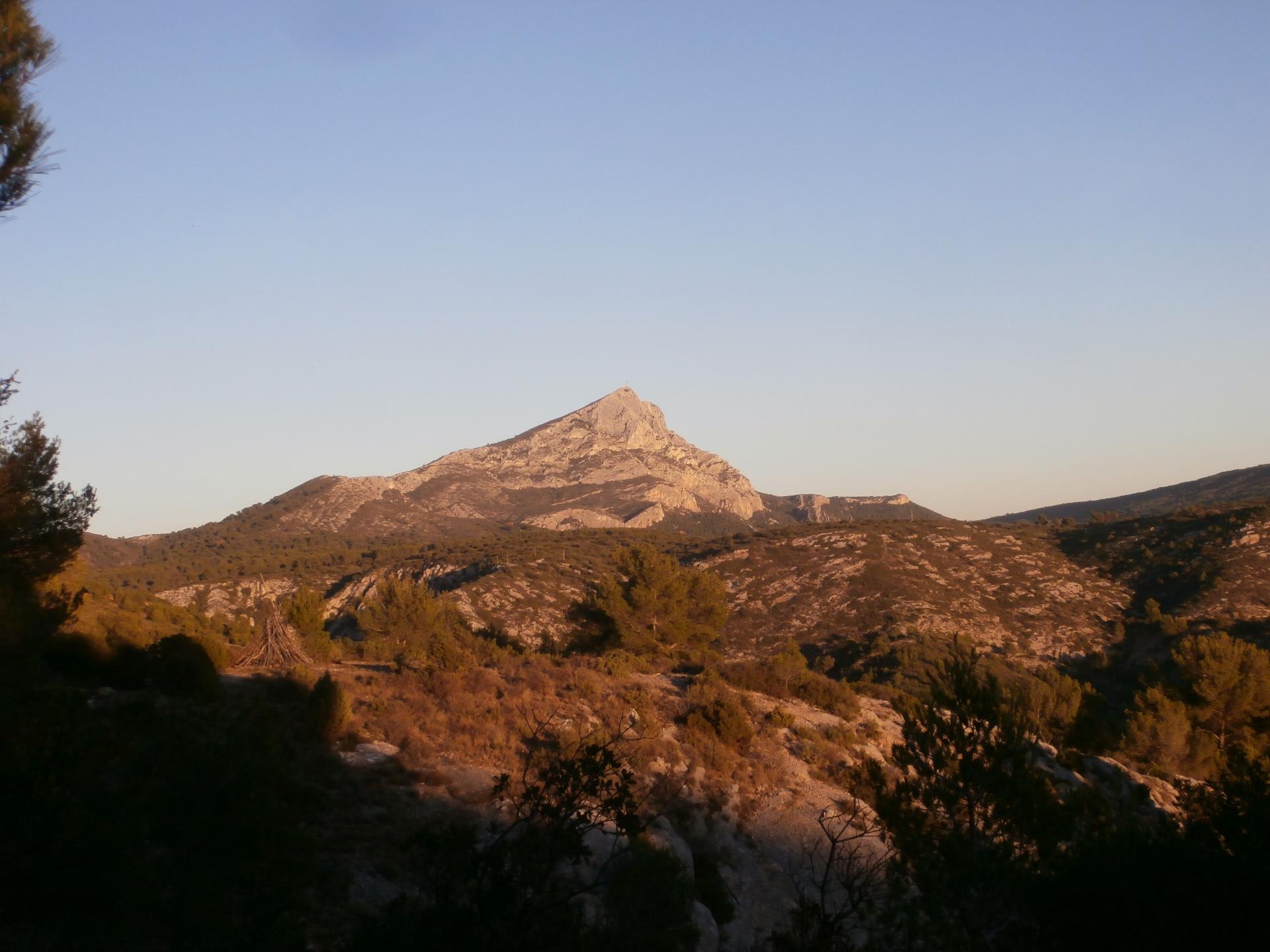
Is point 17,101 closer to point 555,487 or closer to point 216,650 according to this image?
point 216,650

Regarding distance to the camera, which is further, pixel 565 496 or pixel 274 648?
pixel 565 496

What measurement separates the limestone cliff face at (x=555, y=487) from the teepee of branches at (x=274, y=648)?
4216 inches

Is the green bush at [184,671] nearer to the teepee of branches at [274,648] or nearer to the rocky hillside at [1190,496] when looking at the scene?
the teepee of branches at [274,648]

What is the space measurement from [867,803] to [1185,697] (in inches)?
766

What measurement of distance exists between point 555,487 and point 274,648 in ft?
447

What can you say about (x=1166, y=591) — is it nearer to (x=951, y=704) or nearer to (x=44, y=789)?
(x=951, y=704)

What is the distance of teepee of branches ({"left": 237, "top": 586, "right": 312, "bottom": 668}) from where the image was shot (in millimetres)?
24531

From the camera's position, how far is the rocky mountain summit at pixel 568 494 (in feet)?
453

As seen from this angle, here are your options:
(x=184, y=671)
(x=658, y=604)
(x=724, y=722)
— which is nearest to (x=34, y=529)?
(x=184, y=671)

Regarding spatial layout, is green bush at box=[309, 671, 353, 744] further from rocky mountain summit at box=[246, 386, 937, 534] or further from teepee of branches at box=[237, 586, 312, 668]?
rocky mountain summit at box=[246, 386, 937, 534]

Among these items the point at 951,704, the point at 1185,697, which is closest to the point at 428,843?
the point at 951,704

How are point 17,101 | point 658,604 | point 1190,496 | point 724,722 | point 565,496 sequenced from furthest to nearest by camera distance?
1. point 565,496
2. point 1190,496
3. point 658,604
4. point 724,722
5. point 17,101

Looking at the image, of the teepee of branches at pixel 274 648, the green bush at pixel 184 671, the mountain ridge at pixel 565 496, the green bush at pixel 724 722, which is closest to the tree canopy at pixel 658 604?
the green bush at pixel 724 722

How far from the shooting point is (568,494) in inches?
6171
